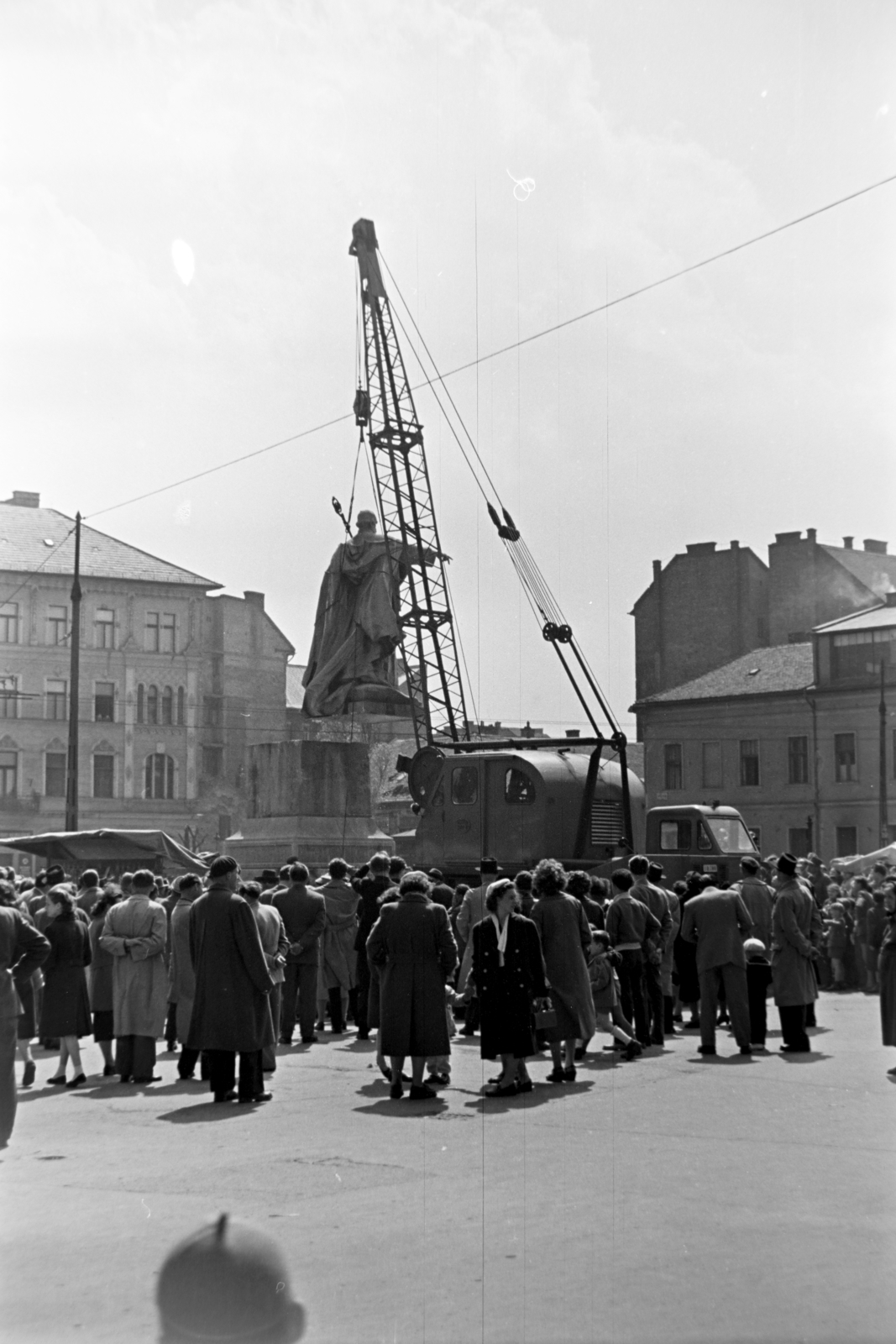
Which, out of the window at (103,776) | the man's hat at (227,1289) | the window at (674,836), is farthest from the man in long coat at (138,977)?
the window at (103,776)

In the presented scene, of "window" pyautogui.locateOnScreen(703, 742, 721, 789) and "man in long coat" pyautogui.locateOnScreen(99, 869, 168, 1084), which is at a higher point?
"window" pyautogui.locateOnScreen(703, 742, 721, 789)

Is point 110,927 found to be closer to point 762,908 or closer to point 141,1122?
point 141,1122

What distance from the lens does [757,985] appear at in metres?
15.3

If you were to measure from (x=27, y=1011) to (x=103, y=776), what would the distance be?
30.4m

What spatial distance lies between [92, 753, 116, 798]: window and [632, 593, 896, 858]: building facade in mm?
21618

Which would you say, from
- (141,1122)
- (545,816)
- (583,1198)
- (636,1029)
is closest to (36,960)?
(141,1122)

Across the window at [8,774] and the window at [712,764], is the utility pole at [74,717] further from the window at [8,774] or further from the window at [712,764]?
the window at [712,764]

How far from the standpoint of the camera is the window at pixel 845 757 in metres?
53.3

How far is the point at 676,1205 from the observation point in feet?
25.3

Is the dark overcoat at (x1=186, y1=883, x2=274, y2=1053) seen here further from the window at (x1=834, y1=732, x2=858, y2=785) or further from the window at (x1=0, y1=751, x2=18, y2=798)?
the window at (x1=834, y1=732, x2=858, y2=785)

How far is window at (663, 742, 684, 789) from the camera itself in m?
58.7

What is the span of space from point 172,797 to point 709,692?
2070cm

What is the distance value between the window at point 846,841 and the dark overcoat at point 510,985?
4299 cm

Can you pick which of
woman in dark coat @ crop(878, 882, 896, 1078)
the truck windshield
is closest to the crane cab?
the truck windshield
